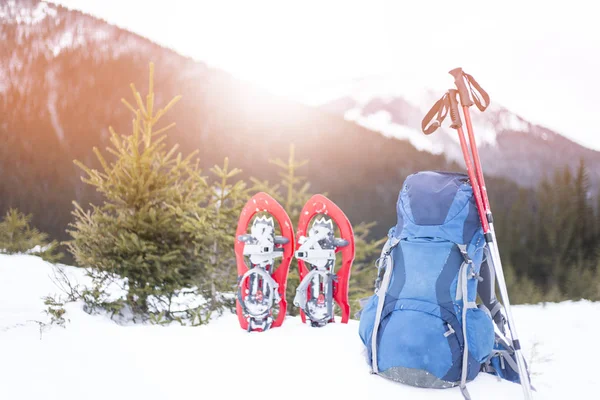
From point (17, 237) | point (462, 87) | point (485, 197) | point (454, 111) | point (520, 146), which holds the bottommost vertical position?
point (17, 237)

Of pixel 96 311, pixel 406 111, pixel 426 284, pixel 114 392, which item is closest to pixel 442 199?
pixel 426 284

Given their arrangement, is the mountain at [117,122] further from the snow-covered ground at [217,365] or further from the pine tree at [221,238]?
the snow-covered ground at [217,365]

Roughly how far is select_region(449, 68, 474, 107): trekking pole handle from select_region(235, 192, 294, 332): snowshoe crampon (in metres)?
1.31

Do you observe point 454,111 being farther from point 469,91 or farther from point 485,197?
point 485,197

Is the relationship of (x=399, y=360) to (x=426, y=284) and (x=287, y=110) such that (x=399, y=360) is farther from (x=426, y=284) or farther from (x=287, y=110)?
(x=287, y=110)

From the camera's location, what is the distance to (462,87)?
1.77 metres

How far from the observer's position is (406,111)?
8.43m

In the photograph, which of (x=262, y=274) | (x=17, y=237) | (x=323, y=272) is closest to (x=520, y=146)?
(x=323, y=272)

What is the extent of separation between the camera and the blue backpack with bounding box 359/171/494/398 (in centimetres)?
156

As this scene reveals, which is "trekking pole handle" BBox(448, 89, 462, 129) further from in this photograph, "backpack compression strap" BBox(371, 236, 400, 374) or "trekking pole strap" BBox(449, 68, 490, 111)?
"backpack compression strap" BBox(371, 236, 400, 374)

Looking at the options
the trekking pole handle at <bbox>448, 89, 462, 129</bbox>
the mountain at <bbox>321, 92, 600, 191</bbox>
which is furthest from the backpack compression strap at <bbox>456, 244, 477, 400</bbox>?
the mountain at <bbox>321, 92, 600, 191</bbox>

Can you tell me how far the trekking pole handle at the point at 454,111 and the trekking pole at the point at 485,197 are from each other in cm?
3

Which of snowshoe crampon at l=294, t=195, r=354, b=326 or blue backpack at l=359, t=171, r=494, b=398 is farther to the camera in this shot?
snowshoe crampon at l=294, t=195, r=354, b=326

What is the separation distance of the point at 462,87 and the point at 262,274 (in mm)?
1541
